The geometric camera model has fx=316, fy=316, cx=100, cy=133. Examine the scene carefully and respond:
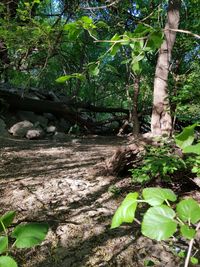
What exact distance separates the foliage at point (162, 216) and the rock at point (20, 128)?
8.20 meters

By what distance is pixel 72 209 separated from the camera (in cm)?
337

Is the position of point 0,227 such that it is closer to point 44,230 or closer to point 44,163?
point 44,230

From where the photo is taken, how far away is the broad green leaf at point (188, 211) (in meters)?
0.54

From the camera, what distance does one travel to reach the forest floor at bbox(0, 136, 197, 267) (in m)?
2.52

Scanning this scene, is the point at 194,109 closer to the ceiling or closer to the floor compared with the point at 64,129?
closer to the ceiling

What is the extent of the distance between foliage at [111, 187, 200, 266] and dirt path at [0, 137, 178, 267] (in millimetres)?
785

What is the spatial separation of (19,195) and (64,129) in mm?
6349

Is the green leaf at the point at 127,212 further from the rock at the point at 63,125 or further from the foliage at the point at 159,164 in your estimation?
the rock at the point at 63,125

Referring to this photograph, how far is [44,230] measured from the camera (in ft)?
1.96

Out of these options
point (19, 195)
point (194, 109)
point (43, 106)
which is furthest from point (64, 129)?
point (19, 195)

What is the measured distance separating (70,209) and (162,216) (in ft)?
9.70

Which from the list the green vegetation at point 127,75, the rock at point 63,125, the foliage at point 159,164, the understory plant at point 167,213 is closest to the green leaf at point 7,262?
the green vegetation at point 127,75

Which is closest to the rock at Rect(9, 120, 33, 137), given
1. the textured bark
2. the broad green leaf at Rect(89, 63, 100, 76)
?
the textured bark

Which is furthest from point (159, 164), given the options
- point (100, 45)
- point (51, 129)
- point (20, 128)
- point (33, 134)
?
point (51, 129)
